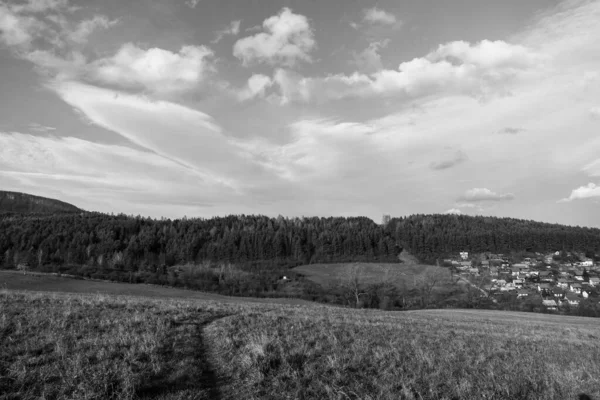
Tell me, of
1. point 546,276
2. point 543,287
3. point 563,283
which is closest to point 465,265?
point 546,276

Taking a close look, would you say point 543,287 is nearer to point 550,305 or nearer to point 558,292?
point 558,292

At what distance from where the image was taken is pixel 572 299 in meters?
74.2

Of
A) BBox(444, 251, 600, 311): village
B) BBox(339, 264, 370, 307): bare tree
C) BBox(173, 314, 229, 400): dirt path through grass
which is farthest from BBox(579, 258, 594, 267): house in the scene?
BBox(173, 314, 229, 400): dirt path through grass

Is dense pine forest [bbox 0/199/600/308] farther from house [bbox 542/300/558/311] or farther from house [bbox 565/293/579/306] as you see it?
house [bbox 565/293/579/306]

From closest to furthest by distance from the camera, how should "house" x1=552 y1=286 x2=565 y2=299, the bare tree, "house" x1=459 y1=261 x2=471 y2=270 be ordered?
the bare tree
"house" x1=552 y1=286 x2=565 y2=299
"house" x1=459 y1=261 x2=471 y2=270

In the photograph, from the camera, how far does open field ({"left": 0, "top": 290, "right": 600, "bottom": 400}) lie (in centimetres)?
712

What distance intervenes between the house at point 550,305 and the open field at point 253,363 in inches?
2598

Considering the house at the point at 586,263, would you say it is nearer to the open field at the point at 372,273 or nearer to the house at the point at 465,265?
the house at the point at 465,265

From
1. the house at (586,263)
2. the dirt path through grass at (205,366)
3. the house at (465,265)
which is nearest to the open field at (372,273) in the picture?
the house at (465,265)

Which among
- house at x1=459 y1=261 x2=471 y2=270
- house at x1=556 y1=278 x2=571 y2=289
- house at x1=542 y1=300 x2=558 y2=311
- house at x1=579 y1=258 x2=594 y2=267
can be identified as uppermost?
house at x1=579 y1=258 x2=594 y2=267

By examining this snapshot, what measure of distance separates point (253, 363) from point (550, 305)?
8124 cm

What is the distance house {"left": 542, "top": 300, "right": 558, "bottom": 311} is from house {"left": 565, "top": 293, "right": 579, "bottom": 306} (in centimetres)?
305

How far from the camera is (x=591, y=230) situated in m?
169

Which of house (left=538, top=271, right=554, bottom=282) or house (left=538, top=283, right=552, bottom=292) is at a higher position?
house (left=538, top=271, right=554, bottom=282)
